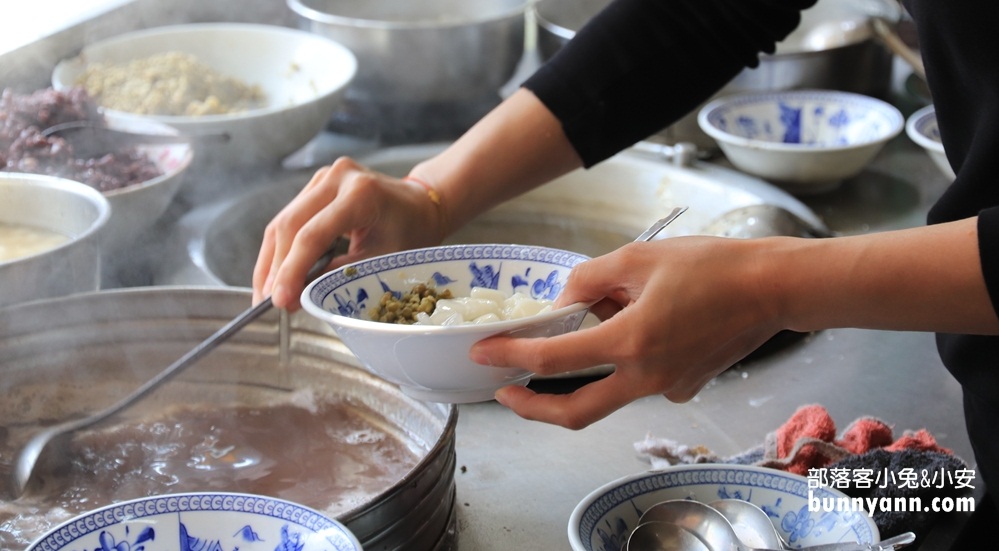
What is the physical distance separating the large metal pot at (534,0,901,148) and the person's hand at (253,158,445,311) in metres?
1.04

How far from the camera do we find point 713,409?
59.9 inches

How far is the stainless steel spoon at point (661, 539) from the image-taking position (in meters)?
1.09

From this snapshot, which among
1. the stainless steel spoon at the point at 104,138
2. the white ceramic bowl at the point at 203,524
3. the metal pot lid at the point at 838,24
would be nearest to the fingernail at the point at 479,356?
the white ceramic bowl at the point at 203,524

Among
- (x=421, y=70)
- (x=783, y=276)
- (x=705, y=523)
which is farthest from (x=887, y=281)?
(x=421, y=70)

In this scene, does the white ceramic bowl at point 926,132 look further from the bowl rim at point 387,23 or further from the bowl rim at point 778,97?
the bowl rim at point 387,23

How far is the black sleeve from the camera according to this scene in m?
1.49

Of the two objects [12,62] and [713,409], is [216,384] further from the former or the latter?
[12,62]

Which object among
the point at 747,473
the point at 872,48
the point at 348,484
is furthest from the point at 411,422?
the point at 872,48

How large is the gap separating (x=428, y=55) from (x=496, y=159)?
895 millimetres

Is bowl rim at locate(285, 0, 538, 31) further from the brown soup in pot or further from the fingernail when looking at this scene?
the fingernail

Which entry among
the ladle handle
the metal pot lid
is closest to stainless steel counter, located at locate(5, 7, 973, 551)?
the ladle handle

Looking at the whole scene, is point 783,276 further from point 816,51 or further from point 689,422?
point 816,51

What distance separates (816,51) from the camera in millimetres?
2438

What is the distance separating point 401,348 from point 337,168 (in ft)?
1.46
